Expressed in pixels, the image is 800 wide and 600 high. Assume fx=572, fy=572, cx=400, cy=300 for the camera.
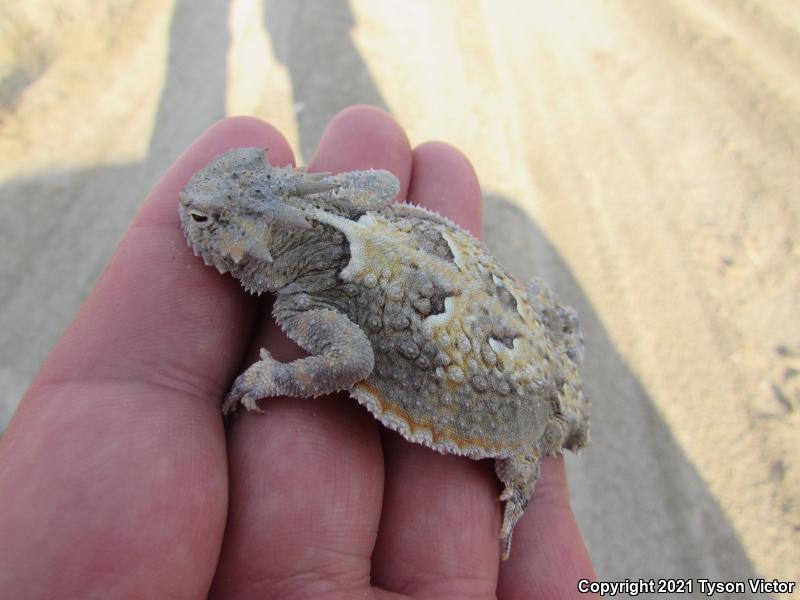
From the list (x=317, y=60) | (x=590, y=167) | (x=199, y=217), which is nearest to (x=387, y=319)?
(x=199, y=217)

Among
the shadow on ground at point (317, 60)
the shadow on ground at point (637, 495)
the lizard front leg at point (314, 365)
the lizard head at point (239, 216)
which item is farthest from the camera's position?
the shadow on ground at point (317, 60)

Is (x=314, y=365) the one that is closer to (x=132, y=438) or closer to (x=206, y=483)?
(x=206, y=483)

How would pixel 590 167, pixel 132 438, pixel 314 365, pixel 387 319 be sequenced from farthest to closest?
pixel 590 167, pixel 387 319, pixel 314 365, pixel 132 438

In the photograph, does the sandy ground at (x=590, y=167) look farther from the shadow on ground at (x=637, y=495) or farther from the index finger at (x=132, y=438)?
the index finger at (x=132, y=438)

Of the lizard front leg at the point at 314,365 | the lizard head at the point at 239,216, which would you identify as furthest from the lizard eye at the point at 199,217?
the lizard front leg at the point at 314,365

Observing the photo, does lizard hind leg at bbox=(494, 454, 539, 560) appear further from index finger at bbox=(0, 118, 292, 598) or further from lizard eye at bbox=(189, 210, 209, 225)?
lizard eye at bbox=(189, 210, 209, 225)

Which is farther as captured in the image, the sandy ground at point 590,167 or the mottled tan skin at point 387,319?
→ the sandy ground at point 590,167

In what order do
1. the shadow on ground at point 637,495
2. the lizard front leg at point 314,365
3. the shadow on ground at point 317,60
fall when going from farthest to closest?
the shadow on ground at point 317,60 → the shadow on ground at point 637,495 → the lizard front leg at point 314,365

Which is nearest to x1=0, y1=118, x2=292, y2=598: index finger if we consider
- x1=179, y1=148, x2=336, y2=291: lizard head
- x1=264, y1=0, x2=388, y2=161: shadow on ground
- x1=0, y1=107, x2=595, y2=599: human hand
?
x1=0, y1=107, x2=595, y2=599: human hand
